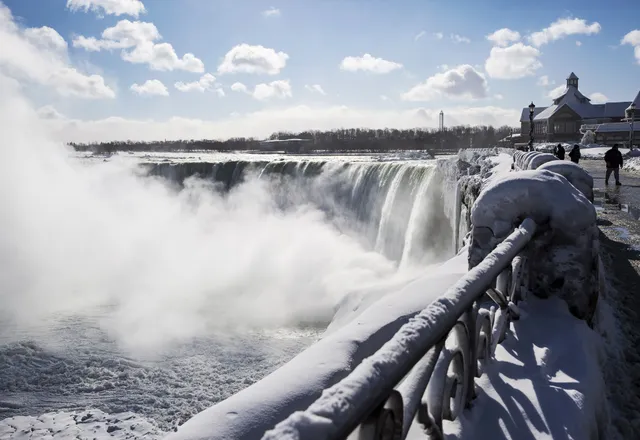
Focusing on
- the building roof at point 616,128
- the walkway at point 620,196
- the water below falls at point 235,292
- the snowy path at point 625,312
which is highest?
the building roof at point 616,128

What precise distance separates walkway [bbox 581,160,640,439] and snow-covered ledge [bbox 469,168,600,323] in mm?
475

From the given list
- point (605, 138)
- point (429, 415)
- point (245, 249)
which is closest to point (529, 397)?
point (429, 415)

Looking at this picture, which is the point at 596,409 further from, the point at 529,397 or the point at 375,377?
the point at 375,377

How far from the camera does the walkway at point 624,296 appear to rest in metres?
2.83

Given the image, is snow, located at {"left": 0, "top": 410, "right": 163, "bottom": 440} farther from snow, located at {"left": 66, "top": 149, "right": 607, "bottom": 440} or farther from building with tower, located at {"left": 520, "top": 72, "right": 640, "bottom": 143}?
building with tower, located at {"left": 520, "top": 72, "right": 640, "bottom": 143}

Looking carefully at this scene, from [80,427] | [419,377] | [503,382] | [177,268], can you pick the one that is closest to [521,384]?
[503,382]

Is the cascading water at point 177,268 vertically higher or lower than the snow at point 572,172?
lower

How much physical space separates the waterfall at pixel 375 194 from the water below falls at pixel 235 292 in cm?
6

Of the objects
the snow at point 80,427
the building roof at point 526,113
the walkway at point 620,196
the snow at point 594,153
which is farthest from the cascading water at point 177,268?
the building roof at point 526,113

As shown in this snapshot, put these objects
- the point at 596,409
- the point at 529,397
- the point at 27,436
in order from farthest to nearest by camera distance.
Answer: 1. the point at 27,436
2. the point at 596,409
3. the point at 529,397

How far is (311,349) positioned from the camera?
79.8 inches

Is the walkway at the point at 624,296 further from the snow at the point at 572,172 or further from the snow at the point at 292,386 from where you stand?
the snow at the point at 292,386

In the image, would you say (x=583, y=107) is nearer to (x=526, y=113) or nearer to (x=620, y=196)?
(x=526, y=113)

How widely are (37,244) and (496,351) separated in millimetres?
26808
